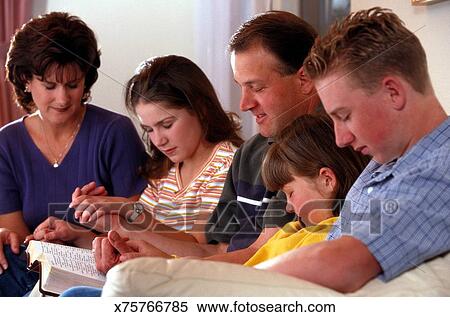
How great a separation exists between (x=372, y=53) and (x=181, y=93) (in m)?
0.70

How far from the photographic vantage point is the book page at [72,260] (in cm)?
124

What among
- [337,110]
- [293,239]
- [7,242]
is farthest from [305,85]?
[7,242]

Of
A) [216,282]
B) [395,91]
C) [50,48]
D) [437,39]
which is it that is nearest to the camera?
[216,282]

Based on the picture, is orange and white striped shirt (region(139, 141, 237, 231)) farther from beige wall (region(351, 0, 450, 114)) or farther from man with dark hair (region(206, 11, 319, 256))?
beige wall (region(351, 0, 450, 114))

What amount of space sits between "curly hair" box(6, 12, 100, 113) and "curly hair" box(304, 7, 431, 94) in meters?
0.84

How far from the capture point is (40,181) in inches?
65.7

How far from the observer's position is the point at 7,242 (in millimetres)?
1538

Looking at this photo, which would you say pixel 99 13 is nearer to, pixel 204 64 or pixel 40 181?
pixel 204 64

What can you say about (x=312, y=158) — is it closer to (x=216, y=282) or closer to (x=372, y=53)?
(x=372, y=53)

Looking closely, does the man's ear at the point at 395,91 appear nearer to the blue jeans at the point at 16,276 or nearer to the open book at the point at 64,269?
the open book at the point at 64,269

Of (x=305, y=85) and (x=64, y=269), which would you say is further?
(x=305, y=85)

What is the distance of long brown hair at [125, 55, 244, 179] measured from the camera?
4.94ft

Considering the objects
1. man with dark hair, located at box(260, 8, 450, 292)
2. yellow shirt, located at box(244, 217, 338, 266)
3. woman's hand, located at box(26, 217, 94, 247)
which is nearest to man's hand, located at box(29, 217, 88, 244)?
woman's hand, located at box(26, 217, 94, 247)

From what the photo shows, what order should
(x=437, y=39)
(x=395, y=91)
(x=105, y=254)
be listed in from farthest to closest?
(x=437, y=39)
(x=105, y=254)
(x=395, y=91)
